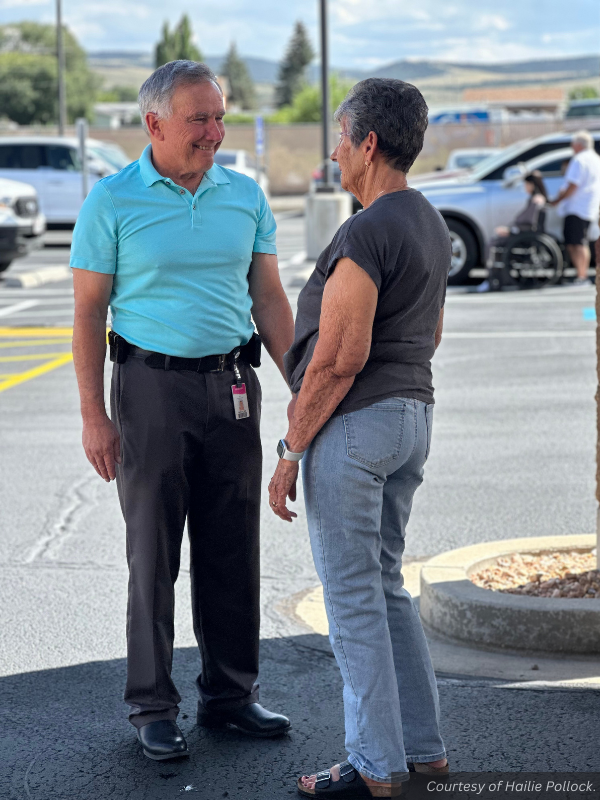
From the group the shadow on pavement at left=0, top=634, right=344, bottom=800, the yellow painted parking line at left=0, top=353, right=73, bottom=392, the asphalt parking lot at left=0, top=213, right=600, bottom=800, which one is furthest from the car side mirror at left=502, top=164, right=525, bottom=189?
the shadow on pavement at left=0, top=634, right=344, bottom=800

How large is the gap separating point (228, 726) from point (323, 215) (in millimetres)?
14092

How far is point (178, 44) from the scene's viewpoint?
14838 centimetres

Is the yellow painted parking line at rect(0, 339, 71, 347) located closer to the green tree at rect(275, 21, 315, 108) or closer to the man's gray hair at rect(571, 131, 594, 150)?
the man's gray hair at rect(571, 131, 594, 150)

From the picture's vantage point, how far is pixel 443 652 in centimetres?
432

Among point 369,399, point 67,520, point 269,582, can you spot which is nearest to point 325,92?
point 67,520

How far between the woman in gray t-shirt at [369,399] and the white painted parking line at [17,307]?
37.8 feet

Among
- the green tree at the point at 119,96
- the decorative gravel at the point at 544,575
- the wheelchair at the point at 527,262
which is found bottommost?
the decorative gravel at the point at 544,575

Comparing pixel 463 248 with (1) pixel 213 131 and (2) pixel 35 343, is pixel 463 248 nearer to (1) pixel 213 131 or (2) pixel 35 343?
(2) pixel 35 343

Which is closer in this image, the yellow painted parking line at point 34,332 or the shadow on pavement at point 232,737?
the shadow on pavement at point 232,737

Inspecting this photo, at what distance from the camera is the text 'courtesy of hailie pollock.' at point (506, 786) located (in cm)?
318

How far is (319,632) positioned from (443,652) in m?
0.50

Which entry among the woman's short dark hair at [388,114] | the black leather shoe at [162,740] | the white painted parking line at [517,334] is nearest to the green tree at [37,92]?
the white painted parking line at [517,334]

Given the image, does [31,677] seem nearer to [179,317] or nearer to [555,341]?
[179,317]

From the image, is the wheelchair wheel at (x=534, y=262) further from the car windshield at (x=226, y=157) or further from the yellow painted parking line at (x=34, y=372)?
the car windshield at (x=226, y=157)
